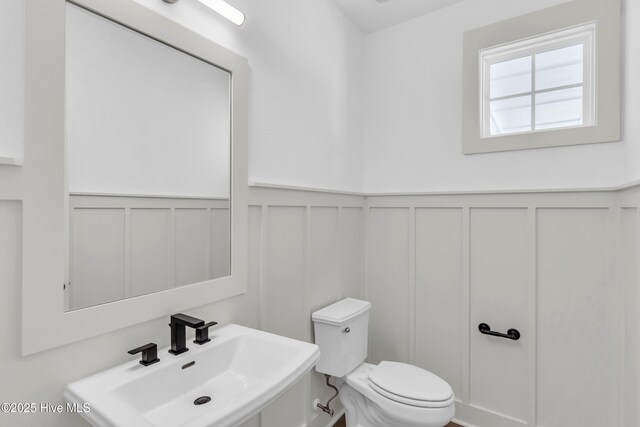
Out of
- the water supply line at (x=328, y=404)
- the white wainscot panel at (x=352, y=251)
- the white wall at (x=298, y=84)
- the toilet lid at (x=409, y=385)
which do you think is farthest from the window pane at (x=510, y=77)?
the water supply line at (x=328, y=404)

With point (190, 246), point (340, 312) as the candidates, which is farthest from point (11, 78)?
point (340, 312)

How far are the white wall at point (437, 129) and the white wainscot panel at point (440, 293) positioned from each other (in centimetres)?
26

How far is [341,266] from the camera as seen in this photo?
2203 millimetres

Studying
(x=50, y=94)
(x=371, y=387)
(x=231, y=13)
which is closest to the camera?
(x=50, y=94)

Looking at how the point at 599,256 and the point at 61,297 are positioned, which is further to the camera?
the point at 599,256

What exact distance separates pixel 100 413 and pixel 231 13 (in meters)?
1.37

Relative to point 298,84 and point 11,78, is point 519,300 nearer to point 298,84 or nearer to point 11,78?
point 298,84

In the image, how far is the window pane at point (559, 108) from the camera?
1.89 m

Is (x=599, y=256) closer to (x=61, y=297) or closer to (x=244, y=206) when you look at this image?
(x=244, y=206)

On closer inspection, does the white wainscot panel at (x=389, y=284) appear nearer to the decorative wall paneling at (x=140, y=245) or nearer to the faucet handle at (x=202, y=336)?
the decorative wall paneling at (x=140, y=245)

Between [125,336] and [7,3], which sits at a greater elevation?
[7,3]

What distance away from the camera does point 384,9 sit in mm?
2201

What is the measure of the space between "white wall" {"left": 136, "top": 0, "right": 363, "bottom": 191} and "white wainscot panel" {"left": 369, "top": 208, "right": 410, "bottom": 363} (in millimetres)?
356

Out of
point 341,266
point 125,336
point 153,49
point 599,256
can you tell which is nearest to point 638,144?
point 599,256
